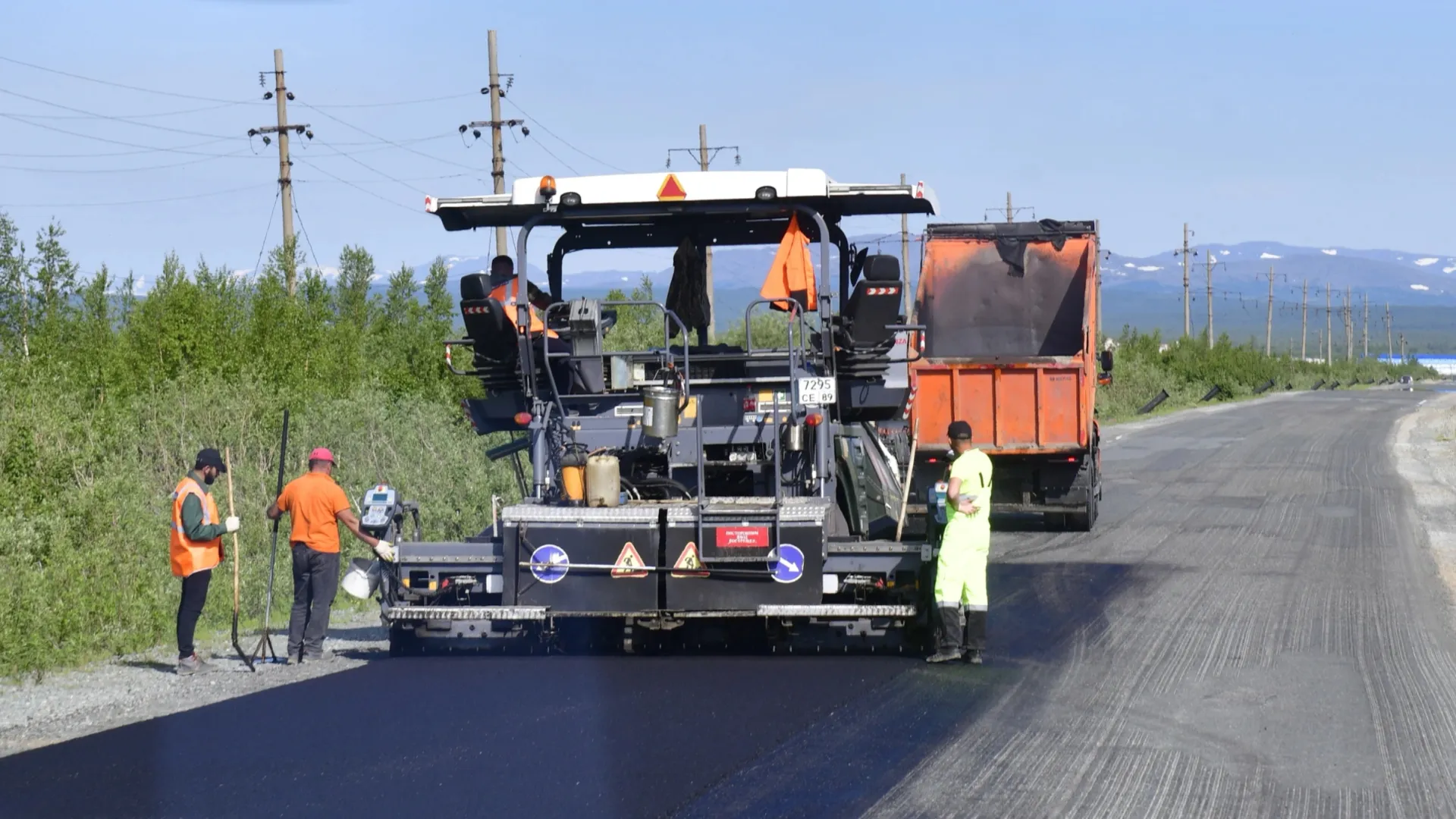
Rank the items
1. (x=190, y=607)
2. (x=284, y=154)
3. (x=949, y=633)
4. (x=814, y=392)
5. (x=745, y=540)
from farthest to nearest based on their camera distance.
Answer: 1. (x=284, y=154)
2. (x=190, y=607)
3. (x=814, y=392)
4. (x=949, y=633)
5. (x=745, y=540)

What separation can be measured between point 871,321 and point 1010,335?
29.5ft

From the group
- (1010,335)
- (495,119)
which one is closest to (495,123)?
(495,119)

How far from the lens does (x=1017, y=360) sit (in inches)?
633

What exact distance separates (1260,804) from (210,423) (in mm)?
19695

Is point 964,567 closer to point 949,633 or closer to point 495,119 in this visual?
point 949,633

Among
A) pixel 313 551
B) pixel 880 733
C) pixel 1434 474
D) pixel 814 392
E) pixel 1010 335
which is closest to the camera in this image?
pixel 880 733

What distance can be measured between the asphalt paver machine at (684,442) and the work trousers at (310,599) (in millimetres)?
537

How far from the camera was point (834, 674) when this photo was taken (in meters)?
8.45

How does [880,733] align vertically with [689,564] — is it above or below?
below

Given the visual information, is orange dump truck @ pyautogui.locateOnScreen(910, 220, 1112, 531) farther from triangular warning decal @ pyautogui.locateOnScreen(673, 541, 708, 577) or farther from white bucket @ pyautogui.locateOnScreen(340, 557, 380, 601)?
white bucket @ pyautogui.locateOnScreen(340, 557, 380, 601)

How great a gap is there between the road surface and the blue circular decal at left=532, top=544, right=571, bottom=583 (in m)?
0.54

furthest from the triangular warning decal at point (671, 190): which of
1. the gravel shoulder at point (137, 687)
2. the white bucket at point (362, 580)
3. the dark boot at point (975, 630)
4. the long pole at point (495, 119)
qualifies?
the long pole at point (495, 119)

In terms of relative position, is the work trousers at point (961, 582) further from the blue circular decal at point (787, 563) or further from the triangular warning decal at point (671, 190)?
the triangular warning decal at point (671, 190)

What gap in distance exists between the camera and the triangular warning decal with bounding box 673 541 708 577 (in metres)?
8.58
